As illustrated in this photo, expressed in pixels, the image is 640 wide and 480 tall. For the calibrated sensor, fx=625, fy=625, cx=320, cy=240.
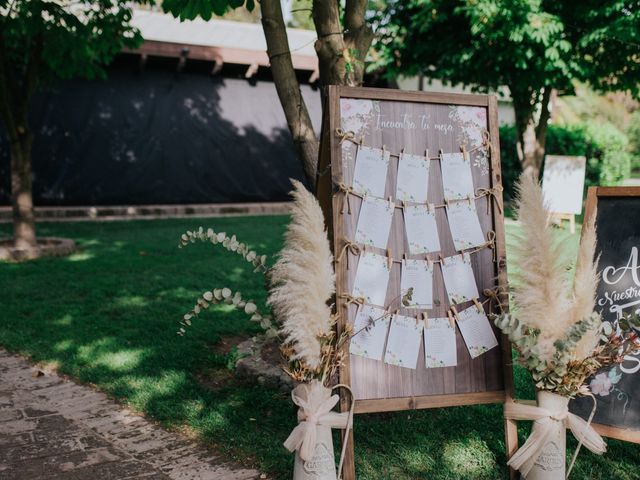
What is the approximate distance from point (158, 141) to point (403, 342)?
11.6 meters

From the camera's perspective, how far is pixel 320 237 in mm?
→ 2307

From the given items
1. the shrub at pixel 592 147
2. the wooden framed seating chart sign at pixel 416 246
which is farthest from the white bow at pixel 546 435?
the shrub at pixel 592 147

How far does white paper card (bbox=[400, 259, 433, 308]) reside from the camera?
2754 millimetres

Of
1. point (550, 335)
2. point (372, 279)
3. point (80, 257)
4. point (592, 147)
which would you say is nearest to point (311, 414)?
point (372, 279)

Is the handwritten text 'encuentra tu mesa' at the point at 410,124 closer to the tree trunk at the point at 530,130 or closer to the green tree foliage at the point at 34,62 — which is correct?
the green tree foliage at the point at 34,62

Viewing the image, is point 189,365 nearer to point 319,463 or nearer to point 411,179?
point 319,463

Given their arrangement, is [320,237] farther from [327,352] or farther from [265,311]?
[265,311]

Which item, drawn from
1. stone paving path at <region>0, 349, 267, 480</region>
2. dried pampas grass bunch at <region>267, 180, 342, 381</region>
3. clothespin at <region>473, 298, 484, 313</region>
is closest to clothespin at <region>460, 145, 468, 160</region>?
clothespin at <region>473, 298, 484, 313</region>

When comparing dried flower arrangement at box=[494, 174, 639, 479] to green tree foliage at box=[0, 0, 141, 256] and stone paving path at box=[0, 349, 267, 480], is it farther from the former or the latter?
green tree foliage at box=[0, 0, 141, 256]

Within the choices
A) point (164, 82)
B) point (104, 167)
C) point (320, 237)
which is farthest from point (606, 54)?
point (320, 237)

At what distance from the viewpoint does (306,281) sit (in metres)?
2.26

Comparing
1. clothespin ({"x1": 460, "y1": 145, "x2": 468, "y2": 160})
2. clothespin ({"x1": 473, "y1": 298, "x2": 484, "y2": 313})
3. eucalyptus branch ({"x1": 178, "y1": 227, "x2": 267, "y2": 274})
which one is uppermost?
clothespin ({"x1": 460, "y1": 145, "x2": 468, "y2": 160})

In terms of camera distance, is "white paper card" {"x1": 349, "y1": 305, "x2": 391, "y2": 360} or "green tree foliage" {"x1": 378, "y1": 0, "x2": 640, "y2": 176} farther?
"green tree foliage" {"x1": 378, "y1": 0, "x2": 640, "y2": 176}

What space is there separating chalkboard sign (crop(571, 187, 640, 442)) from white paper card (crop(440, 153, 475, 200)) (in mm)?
625
